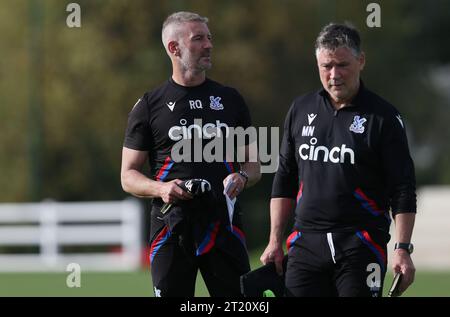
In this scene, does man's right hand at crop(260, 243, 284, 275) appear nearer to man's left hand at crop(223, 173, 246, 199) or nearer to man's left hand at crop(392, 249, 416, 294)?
man's left hand at crop(223, 173, 246, 199)

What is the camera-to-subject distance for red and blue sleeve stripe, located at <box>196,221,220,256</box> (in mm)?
6758

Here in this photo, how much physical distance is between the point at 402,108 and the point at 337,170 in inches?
828

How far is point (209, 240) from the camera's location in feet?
22.2

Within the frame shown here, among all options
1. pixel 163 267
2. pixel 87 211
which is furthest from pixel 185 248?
pixel 87 211

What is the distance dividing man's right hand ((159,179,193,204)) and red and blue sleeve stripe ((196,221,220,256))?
304mm

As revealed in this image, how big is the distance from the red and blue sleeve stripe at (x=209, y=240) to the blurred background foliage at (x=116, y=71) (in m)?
16.2

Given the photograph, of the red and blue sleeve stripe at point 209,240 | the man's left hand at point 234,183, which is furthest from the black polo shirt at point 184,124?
the red and blue sleeve stripe at point 209,240

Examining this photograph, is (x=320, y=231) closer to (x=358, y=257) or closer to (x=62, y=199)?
(x=358, y=257)

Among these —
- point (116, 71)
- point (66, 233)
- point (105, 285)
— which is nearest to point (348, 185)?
point (105, 285)

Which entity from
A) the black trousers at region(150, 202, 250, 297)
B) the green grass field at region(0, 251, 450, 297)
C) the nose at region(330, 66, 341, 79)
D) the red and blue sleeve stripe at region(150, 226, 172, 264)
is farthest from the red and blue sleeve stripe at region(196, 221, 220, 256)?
the green grass field at region(0, 251, 450, 297)

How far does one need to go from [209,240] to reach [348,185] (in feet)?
3.92

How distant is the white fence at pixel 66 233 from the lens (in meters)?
20.6

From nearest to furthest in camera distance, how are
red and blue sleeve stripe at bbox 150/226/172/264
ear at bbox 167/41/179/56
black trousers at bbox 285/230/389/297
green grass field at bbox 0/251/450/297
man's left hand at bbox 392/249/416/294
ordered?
man's left hand at bbox 392/249/416/294 → black trousers at bbox 285/230/389/297 → red and blue sleeve stripe at bbox 150/226/172/264 → ear at bbox 167/41/179/56 → green grass field at bbox 0/251/450/297

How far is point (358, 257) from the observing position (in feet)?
19.4
